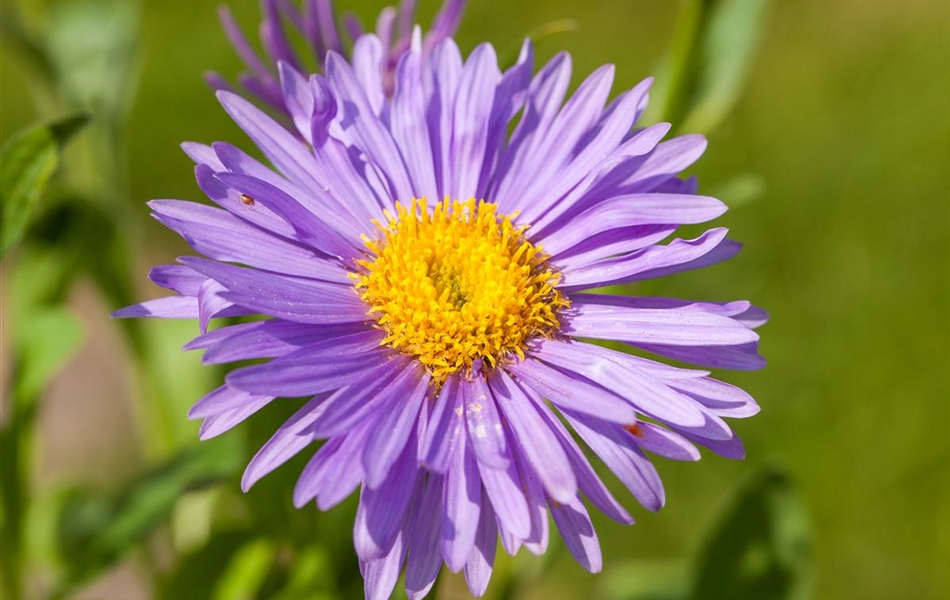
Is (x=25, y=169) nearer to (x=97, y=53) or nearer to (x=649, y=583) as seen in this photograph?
(x=97, y=53)

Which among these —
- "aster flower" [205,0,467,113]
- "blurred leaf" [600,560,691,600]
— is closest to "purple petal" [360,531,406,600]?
"aster flower" [205,0,467,113]

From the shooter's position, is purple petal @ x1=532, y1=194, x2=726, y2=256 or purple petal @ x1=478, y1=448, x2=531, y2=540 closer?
purple petal @ x1=478, y1=448, x2=531, y2=540

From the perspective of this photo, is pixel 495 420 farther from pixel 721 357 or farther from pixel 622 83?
pixel 622 83

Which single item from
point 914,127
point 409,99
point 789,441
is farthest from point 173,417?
point 914,127

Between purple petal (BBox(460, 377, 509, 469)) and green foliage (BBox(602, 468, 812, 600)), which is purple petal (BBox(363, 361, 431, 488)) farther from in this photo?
green foliage (BBox(602, 468, 812, 600))

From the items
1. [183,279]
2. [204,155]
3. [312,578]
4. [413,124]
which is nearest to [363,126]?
[413,124]

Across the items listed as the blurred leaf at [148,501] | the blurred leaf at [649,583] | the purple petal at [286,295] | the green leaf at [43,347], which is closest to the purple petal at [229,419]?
the purple petal at [286,295]
